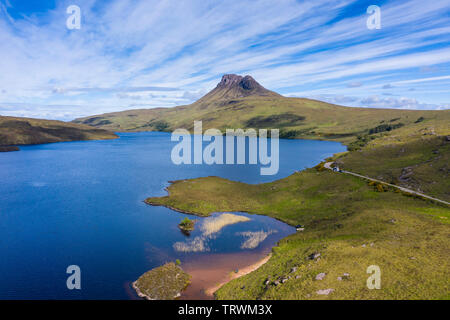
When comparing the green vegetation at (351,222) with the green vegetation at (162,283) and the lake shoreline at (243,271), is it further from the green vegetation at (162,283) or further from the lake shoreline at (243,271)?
the green vegetation at (162,283)

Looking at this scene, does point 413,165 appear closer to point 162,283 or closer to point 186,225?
point 186,225

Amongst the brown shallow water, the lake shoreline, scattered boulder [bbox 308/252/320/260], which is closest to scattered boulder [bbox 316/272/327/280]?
scattered boulder [bbox 308/252/320/260]

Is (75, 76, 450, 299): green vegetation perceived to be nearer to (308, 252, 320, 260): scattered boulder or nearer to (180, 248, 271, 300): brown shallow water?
(308, 252, 320, 260): scattered boulder

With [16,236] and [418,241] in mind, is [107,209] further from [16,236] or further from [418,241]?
[418,241]

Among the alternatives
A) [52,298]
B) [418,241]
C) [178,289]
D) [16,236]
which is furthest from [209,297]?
[16,236]

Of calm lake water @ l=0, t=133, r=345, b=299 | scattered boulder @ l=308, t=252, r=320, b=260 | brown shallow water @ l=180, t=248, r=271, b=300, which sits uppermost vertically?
scattered boulder @ l=308, t=252, r=320, b=260
